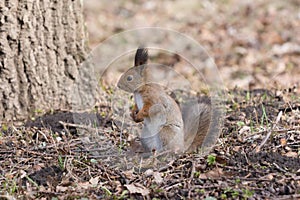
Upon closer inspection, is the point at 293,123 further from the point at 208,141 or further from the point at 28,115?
the point at 28,115

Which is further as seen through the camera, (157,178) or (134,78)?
(134,78)

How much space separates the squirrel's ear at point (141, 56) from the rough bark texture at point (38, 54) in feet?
4.10

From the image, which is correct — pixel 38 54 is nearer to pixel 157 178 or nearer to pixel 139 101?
pixel 139 101

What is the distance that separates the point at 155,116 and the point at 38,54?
4.50 feet

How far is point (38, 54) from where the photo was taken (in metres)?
4.37

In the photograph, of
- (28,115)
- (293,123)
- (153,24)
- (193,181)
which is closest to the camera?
(193,181)

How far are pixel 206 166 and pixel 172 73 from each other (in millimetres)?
3510

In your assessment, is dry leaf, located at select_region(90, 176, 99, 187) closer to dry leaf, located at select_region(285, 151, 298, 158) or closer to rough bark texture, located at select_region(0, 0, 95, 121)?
dry leaf, located at select_region(285, 151, 298, 158)

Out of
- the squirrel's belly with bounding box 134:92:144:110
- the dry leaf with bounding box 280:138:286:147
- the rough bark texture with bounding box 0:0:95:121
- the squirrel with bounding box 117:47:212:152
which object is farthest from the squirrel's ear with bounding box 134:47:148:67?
the rough bark texture with bounding box 0:0:95:121

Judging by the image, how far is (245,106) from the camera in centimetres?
449

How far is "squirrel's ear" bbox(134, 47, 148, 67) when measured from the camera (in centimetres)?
331

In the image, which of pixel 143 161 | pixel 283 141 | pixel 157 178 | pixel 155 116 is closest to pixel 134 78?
pixel 155 116

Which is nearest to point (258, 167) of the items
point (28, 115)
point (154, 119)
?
point (154, 119)

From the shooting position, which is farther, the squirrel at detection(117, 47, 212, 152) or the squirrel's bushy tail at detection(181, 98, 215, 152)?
the squirrel's bushy tail at detection(181, 98, 215, 152)
